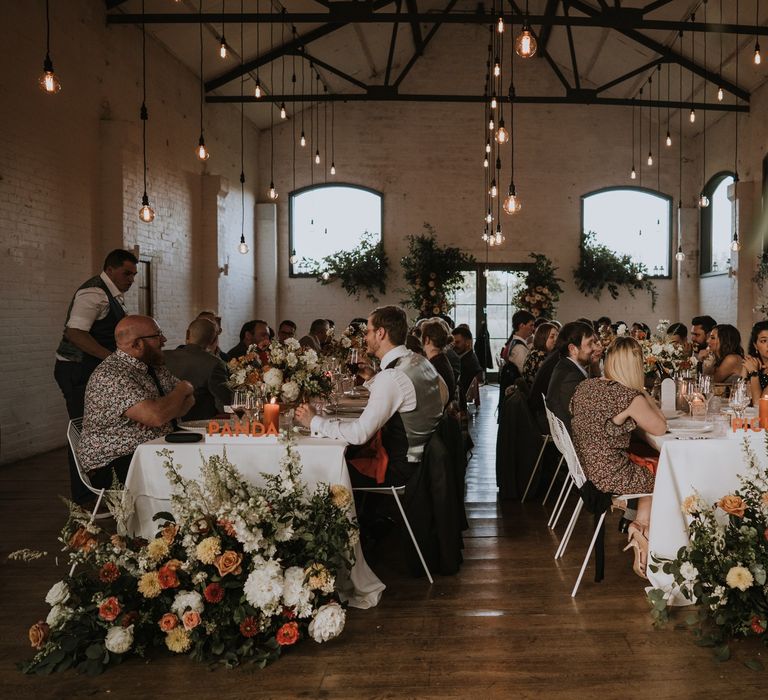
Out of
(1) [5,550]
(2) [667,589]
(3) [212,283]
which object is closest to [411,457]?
(2) [667,589]

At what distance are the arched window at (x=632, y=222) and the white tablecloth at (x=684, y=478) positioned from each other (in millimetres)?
12257

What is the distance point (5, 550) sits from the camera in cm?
452

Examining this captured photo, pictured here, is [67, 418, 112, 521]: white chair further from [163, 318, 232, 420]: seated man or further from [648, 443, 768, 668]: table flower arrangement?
[648, 443, 768, 668]: table flower arrangement

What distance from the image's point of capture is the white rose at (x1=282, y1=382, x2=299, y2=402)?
3.77 m

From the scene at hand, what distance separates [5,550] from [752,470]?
403 centimetres

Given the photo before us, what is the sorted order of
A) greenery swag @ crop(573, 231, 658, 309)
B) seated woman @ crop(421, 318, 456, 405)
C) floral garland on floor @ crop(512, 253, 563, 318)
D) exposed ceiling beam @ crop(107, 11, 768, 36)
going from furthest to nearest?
greenery swag @ crop(573, 231, 658, 309)
floral garland on floor @ crop(512, 253, 563, 318)
exposed ceiling beam @ crop(107, 11, 768, 36)
seated woman @ crop(421, 318, 456, 405)

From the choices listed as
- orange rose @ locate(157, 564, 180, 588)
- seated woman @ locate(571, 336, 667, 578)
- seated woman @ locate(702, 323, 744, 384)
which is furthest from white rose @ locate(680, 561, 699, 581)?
seated woman @ locate(702, 323, 744, 384)

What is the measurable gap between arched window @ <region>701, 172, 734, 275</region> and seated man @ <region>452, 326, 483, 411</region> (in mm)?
6874

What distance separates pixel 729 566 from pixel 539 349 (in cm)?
344

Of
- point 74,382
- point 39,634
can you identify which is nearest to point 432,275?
point 74,382

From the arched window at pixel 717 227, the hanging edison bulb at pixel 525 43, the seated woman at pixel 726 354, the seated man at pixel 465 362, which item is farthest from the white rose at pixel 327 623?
the arched window at pixel 717 227

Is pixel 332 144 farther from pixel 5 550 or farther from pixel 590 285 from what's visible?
→ pixel 5 550

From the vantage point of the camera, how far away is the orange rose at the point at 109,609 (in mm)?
2986

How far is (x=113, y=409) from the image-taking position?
12.8 ft
